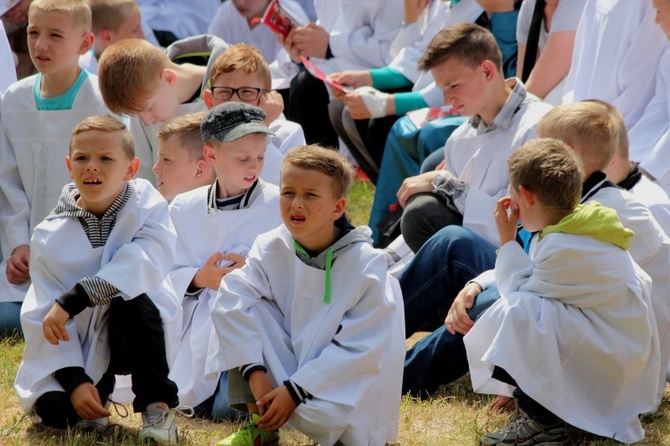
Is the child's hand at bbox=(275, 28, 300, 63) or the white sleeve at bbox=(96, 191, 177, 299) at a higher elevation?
the child's hand at bbox=(275, 28, 300, 63)

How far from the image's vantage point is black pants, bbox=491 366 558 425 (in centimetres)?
342

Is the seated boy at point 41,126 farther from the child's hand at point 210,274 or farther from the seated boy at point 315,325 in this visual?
the seated boy at point 315,325

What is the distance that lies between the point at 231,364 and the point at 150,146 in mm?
1991

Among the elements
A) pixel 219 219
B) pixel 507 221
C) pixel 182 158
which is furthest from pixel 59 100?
pixel 507 221

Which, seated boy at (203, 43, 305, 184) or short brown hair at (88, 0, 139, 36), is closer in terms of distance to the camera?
seated boy at (203, 43, 305, 184)

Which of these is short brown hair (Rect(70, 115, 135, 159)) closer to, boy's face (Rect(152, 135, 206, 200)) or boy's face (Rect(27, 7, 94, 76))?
boy's face (Rect(152, 135, 206, 200))

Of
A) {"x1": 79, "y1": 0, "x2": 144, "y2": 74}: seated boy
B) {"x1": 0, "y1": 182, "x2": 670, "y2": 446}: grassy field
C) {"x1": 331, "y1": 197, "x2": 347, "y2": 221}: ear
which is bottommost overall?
{"x1": 0, "y1": 182, "x2": 670, "y2": 446}: grassy field

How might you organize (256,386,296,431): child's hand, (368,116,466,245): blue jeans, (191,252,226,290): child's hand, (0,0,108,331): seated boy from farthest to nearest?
(368,116,466,245): blue jeans, (0,0,108,331): seated boy, (191,252,226,290): child's hand, (256,386,296,431): child's hand

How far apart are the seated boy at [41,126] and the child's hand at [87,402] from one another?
65.2 inches

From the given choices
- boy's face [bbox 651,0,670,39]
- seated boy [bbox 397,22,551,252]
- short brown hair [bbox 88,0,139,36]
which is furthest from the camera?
short brown hair [bbox 88,0,139,36]

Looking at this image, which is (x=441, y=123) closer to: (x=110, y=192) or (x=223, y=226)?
(x=223, y=226)

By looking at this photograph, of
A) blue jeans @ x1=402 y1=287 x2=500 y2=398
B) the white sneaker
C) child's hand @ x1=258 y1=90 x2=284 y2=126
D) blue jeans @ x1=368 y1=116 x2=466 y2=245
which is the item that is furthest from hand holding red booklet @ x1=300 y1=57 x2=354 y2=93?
the white sneaker

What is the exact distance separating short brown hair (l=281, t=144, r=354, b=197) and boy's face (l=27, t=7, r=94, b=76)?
6.49 feet

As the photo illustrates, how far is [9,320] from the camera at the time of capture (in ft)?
16.0
